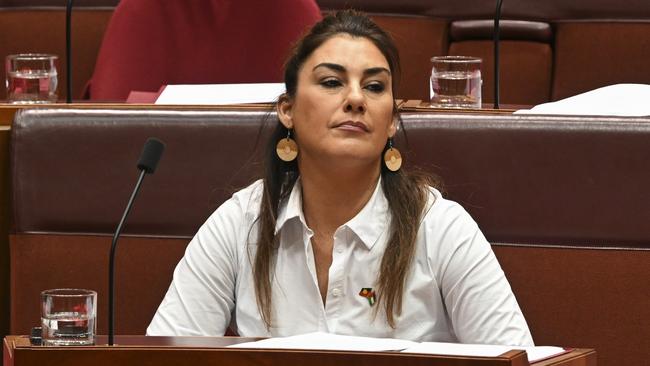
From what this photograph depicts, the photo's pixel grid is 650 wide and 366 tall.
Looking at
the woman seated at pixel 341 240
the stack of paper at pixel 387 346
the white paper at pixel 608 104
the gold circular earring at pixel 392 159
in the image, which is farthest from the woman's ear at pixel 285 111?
the stack of paper at pixel 387 346

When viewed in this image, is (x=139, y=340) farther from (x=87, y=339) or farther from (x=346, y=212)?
(x=346, y=212)

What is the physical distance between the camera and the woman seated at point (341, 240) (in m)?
1.23

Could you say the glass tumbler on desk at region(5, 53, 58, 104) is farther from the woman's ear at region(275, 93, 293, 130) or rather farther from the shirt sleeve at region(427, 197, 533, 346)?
the shirt sleeve at region(427, 197, 533, 346)

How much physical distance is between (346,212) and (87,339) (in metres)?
0.36

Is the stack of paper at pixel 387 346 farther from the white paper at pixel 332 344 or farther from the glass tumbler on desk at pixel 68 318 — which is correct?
the glass tumbler on desk at pixel 68 318

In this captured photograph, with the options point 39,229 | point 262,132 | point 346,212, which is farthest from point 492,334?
point 39,229

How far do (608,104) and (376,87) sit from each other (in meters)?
0.30

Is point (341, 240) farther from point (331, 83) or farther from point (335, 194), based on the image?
point (331, 83)

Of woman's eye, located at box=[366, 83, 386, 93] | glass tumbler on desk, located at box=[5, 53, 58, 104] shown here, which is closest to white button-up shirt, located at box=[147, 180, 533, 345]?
woman's eye, located at box=[366, 83, 386, 93]

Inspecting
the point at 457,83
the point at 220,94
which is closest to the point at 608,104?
the point at 457,83

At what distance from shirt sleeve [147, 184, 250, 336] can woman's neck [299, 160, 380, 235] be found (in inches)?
2.9

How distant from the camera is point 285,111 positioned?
131 centimetres

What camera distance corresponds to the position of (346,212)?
1280 mm

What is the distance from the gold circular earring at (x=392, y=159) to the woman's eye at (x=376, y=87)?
0.07m
